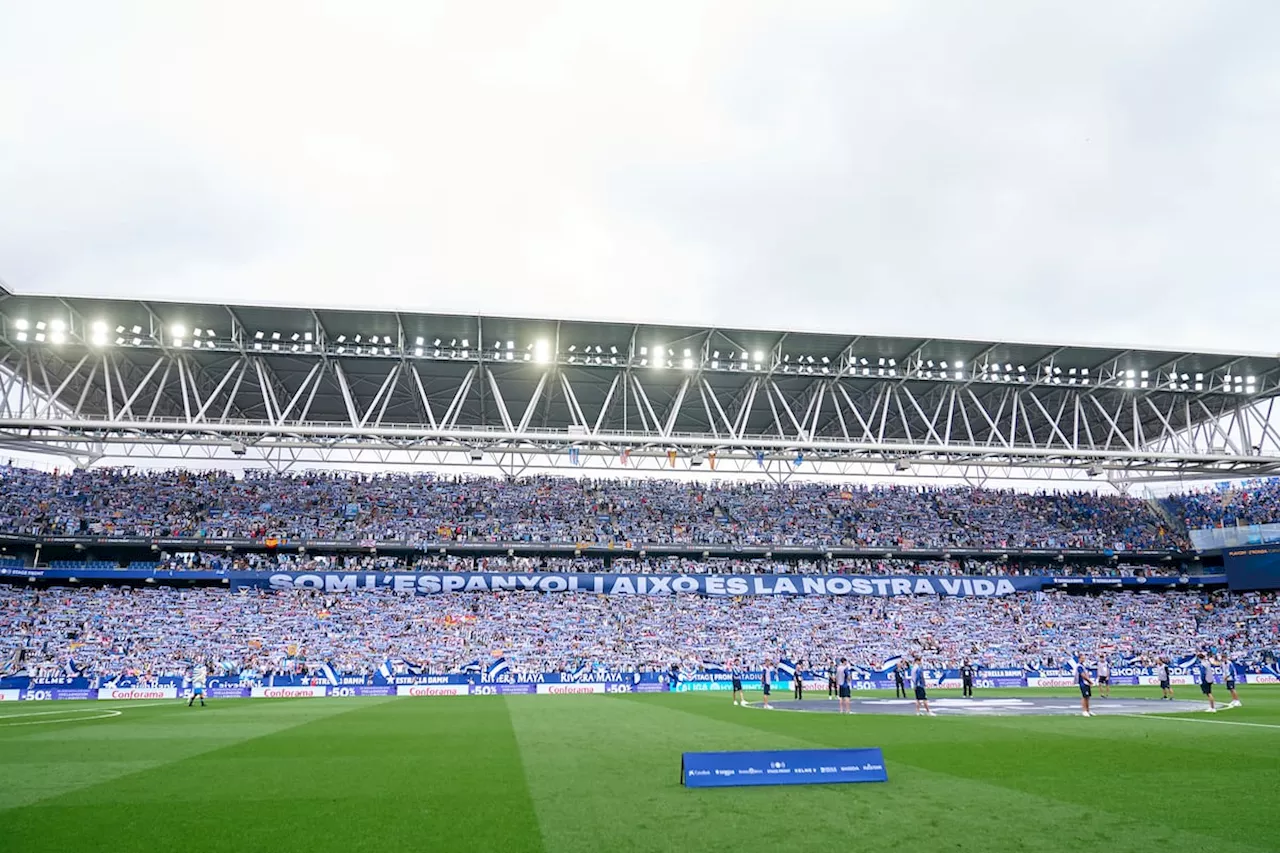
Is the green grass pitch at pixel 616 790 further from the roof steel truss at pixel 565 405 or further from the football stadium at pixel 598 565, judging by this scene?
the roof steel truss at pixel 565 405

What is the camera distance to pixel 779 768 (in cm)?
1120

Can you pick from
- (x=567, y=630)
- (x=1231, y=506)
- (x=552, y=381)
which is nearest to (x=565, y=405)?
(x=552, y=381)

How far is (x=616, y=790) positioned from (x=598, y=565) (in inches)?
1649

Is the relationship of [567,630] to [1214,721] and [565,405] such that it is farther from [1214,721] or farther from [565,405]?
[1214,721]

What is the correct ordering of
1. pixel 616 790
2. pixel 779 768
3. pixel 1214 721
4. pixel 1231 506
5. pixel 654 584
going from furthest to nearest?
pixel 1231 506 < pixel 654 584 < pixel 1214 721 < pixel 779 768 < pixel 616 790

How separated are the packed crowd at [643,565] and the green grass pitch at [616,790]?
30033mm

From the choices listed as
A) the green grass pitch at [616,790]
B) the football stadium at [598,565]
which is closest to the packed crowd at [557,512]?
the football stadium at [598,565]

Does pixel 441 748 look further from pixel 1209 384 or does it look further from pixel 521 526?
pixel 1209 384

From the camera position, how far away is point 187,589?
48.2 meters

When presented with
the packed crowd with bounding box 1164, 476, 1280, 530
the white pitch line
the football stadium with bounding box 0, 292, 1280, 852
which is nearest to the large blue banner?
the football stadium with bounding box 0, 292, 1280, 852

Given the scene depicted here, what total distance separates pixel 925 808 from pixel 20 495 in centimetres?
6017

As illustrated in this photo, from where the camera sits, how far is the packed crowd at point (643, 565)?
49.4m

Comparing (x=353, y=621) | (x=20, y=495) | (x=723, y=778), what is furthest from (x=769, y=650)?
(x=20, y=495)

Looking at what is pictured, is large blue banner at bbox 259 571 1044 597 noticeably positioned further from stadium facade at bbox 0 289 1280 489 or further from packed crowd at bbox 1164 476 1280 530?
packed crowd at bbox 1164 476 1280 530
